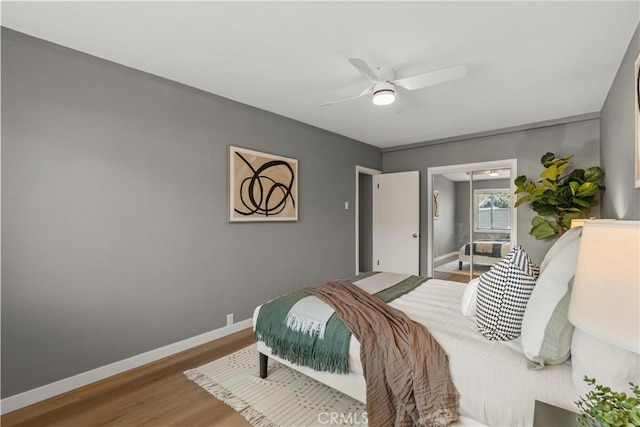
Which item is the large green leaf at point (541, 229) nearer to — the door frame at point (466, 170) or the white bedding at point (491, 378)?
the door frame at point (466, 170)

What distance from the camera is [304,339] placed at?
1.94 m

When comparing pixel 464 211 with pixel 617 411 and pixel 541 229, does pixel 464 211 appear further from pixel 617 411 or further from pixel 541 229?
pixel 617 411

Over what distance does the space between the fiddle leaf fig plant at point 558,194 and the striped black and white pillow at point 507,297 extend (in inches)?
92.0

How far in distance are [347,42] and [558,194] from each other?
3057mm

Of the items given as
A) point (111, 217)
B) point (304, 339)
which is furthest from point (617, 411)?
point (111, 217)

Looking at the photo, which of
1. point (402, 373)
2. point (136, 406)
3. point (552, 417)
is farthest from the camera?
point (136, 406)

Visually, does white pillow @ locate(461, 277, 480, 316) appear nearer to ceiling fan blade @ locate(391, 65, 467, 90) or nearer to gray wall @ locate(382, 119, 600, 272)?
ceiling fan blade @ locate(391, 65, 467, 90)

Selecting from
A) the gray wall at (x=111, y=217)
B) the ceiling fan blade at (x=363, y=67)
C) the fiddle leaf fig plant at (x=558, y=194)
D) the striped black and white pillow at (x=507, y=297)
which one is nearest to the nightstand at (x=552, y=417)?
the striped black and white pillow at (x=507, y=297)

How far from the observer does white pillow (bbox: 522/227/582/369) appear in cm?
129

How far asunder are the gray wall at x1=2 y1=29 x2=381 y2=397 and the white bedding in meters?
1.78

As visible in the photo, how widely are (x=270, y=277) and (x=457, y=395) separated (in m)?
2.47

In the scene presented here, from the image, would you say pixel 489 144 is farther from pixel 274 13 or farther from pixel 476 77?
pixel 274 13

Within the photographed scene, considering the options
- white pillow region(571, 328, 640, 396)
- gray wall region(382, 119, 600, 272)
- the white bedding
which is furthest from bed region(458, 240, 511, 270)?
white pillow region(571, 328, 640, 396)

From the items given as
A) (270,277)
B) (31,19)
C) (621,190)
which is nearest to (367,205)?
(270,277)
